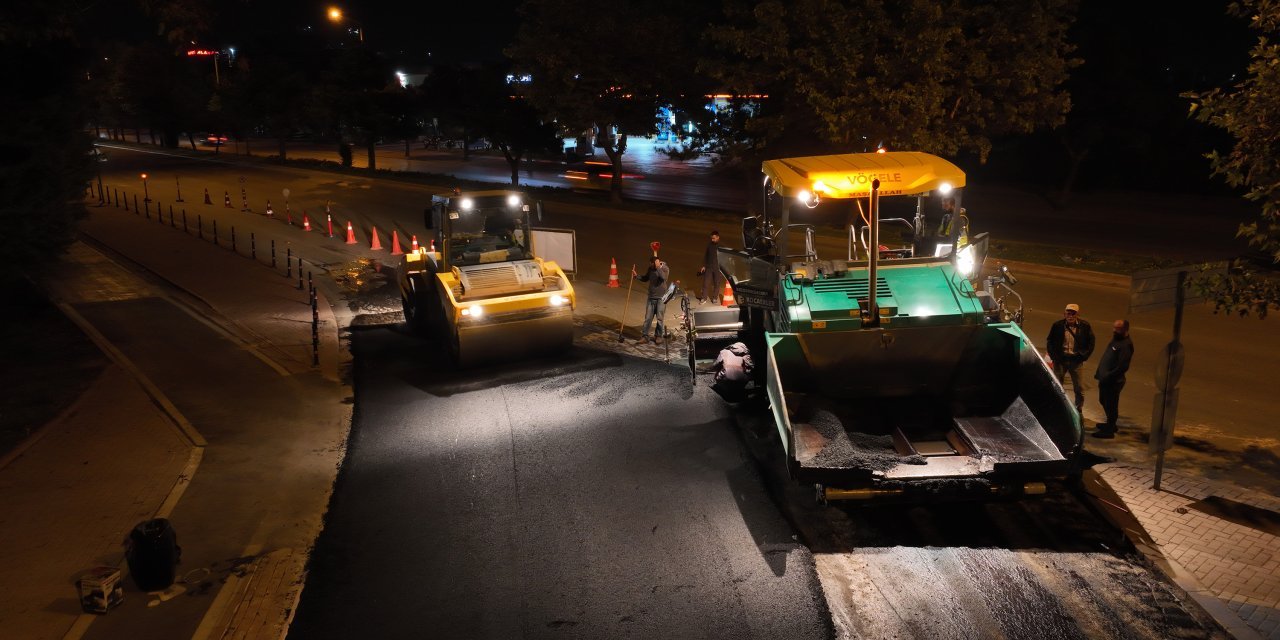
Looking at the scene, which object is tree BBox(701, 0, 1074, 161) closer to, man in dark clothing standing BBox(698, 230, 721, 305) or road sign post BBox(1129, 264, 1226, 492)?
man in dark clothing standing BBox(698, 230, 721, 305)

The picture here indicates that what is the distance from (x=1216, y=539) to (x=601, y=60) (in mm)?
25395

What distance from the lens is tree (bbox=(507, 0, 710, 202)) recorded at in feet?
97.8

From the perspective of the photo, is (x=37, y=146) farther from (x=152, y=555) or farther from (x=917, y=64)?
(x=917, y=64)

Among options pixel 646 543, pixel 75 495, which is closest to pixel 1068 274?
pixel 646 543

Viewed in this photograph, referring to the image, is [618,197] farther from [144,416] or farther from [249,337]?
[144,416]

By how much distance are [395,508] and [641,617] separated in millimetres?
3358

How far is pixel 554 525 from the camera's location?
28.5 ft

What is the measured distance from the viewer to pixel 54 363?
49.5 feet

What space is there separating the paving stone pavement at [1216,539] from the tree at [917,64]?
13381mm

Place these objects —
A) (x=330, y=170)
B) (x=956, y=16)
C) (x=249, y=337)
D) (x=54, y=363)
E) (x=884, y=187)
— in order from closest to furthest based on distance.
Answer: (x=884, y=187)
(x=54, y=363)
(x=249, y=337)
(x=956, y=16)
(x=330, y=170)

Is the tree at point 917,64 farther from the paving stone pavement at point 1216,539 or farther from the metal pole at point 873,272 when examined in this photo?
the paving stone pavement at point 1216,539

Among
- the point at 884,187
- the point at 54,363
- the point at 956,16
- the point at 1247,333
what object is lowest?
the point at 54,363

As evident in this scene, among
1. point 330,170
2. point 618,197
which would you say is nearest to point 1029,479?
point 618,197

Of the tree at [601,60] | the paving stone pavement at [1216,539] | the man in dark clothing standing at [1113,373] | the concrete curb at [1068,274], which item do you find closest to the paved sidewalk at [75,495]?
the paving stone pavement at [1216,539]
